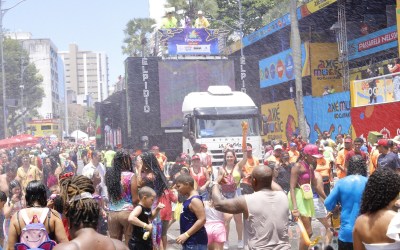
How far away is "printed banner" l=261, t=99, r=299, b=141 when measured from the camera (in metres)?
35.5

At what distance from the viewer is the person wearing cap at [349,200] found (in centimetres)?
696

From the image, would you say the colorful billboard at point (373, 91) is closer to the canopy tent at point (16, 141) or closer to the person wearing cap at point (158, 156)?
the person wearing cap at point (158, 156)

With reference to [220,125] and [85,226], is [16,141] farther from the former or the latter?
[85,226]

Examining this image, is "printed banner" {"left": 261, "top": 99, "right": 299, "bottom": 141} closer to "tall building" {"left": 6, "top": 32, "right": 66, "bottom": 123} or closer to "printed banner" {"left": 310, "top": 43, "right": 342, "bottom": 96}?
"printed banner" {"left": 310, "top": 43, "right": 342, "bottom": 96}

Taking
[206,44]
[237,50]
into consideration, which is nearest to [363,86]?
[206,44]

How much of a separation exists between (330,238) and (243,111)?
14783mm

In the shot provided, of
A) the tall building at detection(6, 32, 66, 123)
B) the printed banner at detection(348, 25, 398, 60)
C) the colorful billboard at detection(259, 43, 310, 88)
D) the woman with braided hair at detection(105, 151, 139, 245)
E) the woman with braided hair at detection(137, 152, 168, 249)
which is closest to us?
the woman with braided hair at detection(105, 151, 139, 245)

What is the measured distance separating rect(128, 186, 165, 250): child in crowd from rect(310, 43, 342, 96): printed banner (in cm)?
2864

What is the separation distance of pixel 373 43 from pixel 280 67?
27.8ft

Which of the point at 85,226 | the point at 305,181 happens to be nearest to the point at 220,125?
the point at 305,181

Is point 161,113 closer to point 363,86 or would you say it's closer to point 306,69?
Answer: point 363,86

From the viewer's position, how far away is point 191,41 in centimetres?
2806

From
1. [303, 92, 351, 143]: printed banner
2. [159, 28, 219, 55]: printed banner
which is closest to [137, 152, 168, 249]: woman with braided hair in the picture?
[159, 28, 219, 55]: printed banner

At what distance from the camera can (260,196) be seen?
20.1 feet
